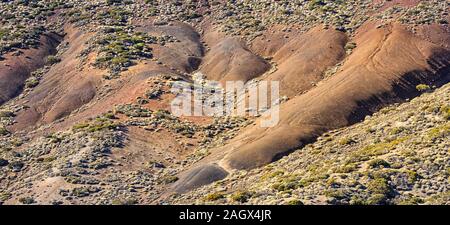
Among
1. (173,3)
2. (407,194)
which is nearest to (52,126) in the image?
(173,3)

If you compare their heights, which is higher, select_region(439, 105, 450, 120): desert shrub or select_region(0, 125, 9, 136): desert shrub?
select_region(0, 125, 9, 136): desert shrub

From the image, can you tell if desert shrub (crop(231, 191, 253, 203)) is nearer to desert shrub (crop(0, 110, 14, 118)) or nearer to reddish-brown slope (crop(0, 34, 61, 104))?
desert shrub (crop(0, 110, 14, 118))

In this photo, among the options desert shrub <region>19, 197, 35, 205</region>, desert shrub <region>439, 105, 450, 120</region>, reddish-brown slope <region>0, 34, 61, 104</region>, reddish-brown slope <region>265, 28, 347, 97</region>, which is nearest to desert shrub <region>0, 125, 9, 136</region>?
reddish-brown slope <region>0, 34, 61, 104</region>

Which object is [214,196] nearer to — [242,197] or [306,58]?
[242,197]

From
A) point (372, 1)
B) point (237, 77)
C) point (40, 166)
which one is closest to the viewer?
point (40, 166)

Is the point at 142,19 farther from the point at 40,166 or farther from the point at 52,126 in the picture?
the point at 40,166

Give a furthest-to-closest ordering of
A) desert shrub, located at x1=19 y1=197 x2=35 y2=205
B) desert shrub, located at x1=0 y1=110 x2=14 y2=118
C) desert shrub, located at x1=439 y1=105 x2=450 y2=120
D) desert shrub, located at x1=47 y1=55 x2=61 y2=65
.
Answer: desert shrub, located at x1=47 y1=55 x2=61 y2=65, desert shrub, located at x1=0 y1=110 x2=14 y2=118, desert shrub, located at x1=19 y1=197 x2=35 y2=205, desert shrub, located at x1=439 y1=105 x2=450 y2=120

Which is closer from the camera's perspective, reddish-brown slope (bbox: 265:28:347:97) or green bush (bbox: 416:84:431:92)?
green bush (bbox: 416:84:431:92)

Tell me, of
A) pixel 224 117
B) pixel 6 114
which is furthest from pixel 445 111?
pixel 6 114

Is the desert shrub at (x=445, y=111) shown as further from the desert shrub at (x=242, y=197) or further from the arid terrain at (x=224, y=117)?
the desert shrub at (x=242, y=197)
